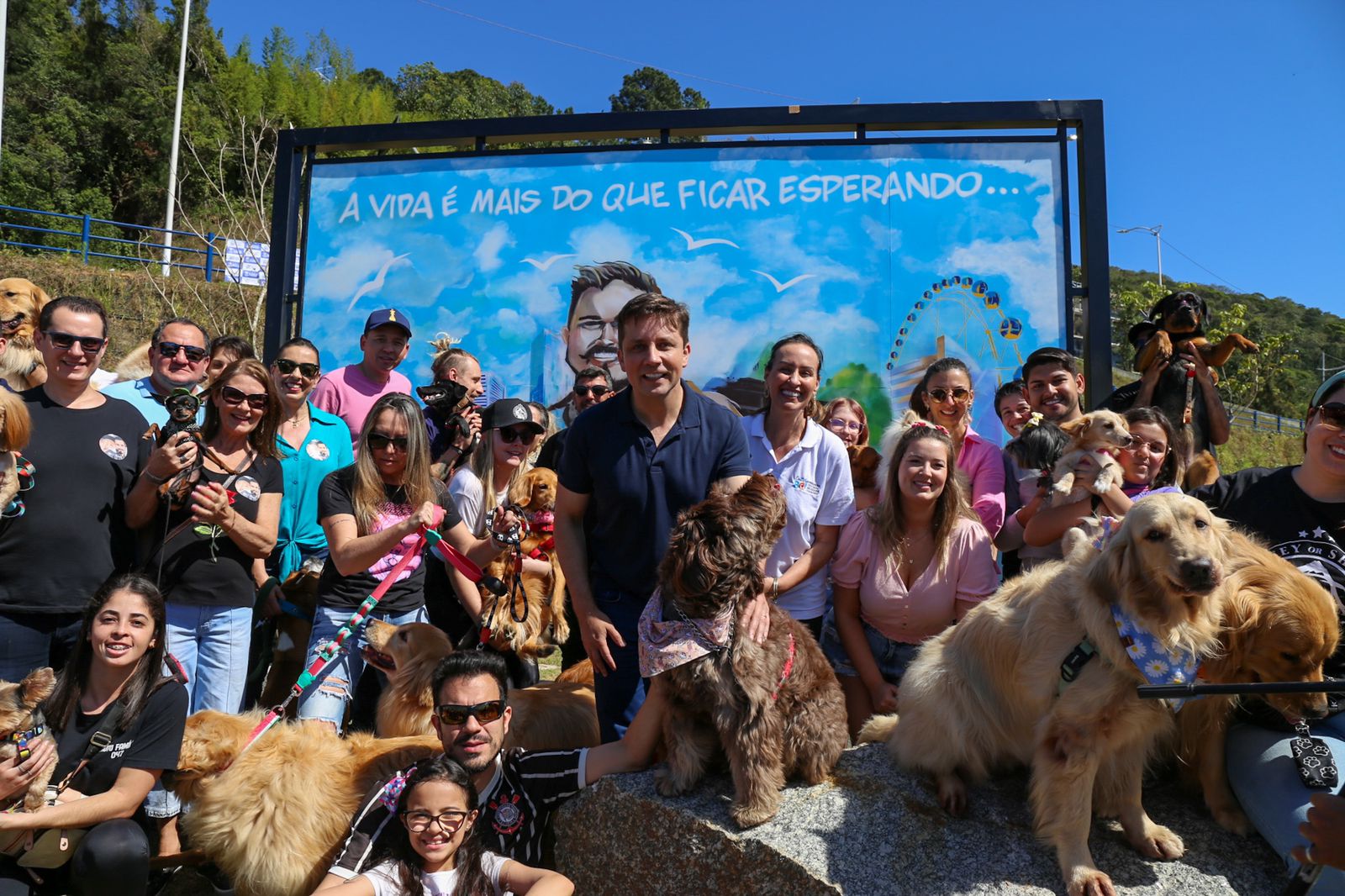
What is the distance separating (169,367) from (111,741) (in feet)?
7.84

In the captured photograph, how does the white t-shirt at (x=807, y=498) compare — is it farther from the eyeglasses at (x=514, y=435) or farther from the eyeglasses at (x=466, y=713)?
the eyeglasses at (x=514, y=435)

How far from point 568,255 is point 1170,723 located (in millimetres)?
6010

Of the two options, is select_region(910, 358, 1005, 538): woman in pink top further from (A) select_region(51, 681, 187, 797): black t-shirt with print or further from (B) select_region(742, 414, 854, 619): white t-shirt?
(A) select_region(51, 681, 187, 797): black t-shirt with print

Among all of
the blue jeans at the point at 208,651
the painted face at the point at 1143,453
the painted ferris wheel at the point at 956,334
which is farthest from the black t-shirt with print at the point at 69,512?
the painted ferris wheel at the point at 956,334

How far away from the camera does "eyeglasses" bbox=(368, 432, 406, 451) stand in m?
4.50

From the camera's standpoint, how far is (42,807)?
3277mm

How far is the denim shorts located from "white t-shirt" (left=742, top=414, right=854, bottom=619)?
25cm

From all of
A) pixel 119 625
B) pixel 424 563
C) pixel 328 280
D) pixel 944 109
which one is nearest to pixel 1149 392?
pixel 944 109

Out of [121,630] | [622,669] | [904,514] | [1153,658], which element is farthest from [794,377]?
[121,630]

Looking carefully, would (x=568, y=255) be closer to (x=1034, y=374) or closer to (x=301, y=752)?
(x=1034, y=374)

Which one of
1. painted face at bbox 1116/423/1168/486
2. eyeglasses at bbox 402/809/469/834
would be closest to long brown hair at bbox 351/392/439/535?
eyeglasses at bbox 402/809/469/834

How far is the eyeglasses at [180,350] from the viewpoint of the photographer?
5051 mm

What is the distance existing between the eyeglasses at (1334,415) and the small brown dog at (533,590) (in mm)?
3579

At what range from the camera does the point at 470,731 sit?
3461 millimetres
